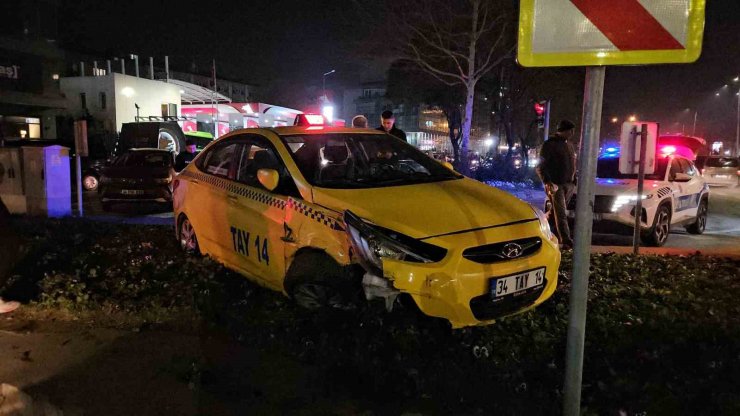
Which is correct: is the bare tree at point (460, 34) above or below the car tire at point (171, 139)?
above

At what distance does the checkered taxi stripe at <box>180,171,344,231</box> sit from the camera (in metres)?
4.08

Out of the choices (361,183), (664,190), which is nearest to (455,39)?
(664,190)

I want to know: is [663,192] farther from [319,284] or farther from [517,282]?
[319,284]

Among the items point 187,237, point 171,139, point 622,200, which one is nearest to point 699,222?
point 622,200

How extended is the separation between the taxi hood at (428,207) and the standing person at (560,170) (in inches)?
121

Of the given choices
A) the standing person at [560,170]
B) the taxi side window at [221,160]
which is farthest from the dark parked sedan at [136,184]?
the standing person at [560,170]

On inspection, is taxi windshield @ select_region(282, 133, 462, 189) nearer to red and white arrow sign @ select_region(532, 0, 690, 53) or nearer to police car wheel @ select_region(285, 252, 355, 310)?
police car wheel @ select_region(285, 252, 355, 310)

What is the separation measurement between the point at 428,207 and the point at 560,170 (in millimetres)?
3984

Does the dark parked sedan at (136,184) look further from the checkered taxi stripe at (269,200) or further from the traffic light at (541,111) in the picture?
the traffic light at (541,111)

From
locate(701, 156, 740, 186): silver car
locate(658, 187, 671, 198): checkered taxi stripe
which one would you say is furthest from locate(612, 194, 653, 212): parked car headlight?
locate(701, 156, 740, 186): silver car

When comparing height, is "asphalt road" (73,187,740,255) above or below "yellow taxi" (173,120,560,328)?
below

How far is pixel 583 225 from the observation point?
8.14 ft

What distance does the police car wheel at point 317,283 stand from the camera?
4.01m

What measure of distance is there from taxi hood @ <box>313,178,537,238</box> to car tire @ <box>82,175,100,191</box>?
16.0 meters
